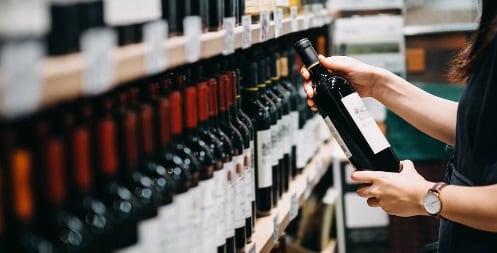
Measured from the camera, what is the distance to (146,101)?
1329 millimetres

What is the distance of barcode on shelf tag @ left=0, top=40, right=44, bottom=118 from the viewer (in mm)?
787

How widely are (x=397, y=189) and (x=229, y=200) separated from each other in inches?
17.6

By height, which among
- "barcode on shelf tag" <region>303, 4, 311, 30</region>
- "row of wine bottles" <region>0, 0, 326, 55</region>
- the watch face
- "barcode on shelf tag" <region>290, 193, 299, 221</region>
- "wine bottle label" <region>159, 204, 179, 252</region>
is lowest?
"barcode on shelf tag" <region>290, 193, 299, 221</region>

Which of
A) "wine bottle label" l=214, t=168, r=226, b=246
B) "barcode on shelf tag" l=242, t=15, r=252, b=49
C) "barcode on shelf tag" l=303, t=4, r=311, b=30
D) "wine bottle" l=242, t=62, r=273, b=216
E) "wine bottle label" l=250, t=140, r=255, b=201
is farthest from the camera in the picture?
"barcode on shelf tag" l=303, t=4, r=311, b=30

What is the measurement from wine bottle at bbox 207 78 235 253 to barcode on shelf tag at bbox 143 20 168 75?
35cm

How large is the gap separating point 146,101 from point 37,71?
1.65 feet

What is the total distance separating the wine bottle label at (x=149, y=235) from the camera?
115 centimetres

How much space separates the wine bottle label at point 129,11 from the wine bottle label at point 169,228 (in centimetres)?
33

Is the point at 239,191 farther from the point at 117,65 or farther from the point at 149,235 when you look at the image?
the point at 117,65

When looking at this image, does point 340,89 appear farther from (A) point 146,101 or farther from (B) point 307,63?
(A) point 146,101

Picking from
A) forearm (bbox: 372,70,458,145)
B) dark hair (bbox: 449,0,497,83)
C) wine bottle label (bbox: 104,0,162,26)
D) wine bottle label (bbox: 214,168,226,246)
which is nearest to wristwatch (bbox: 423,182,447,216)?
dark hair (bbox: 449,0,497,83)

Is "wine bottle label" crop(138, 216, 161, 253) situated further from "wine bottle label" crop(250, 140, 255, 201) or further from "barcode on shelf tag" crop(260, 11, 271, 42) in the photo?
"barcode on shelf tag" crop(260, 11, 271, 42)

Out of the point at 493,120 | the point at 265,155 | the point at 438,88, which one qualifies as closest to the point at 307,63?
the point at 265,155

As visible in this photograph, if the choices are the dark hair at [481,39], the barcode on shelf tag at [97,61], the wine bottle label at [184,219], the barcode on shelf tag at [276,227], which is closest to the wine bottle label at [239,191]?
the barcode on shelf tag at [276,227]
